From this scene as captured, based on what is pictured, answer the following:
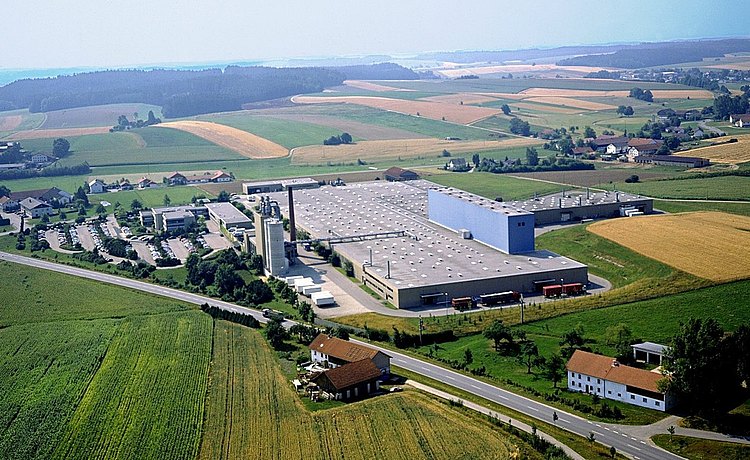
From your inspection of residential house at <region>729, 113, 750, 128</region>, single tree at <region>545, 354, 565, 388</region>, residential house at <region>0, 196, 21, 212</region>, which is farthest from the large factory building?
residential house at <region>729, 113, 750, 128</region>

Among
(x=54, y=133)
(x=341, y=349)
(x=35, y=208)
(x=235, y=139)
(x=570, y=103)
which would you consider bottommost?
(x=35, y=208)

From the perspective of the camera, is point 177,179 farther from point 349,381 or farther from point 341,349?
point 349,381

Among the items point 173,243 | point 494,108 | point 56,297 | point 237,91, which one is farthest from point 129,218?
point 237,91

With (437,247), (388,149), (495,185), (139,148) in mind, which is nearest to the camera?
(437,247)

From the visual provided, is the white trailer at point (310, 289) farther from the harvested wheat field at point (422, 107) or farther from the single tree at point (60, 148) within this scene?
the harvested wheat field at point (422, 107)

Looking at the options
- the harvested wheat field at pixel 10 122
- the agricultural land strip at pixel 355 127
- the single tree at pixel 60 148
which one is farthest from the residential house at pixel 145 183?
the harvested wheat field at pixel 10 122


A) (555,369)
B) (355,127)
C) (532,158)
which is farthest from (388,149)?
(555,369)
